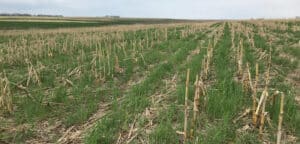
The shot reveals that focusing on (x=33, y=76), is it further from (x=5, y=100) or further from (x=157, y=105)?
(x=157, y=105)

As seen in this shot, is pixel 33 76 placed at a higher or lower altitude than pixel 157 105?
lower

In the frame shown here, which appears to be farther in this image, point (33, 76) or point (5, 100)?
point (33, 76)

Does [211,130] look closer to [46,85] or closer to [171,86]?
[171,86]

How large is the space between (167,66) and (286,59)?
371 centimetres

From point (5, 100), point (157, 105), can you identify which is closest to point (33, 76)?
point (5, 100)

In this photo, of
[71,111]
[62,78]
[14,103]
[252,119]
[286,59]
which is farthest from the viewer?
[286,59]

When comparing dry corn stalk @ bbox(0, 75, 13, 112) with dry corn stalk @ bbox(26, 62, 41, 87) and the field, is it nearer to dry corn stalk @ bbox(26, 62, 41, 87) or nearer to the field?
the field

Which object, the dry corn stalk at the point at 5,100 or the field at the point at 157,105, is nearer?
the field at the point at 157,105

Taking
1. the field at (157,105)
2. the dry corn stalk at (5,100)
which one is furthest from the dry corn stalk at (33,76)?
the dry corn stalk at (5,100)

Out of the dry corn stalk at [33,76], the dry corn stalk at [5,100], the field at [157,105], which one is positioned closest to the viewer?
the field at [157,105]

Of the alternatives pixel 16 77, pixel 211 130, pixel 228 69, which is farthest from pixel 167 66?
pixel 211 130

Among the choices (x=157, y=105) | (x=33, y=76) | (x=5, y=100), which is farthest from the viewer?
(x=33, y=76)

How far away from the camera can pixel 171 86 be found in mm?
10273

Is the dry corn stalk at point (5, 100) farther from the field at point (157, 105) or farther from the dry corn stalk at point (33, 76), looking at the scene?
the dry corn stalk at point (33, 76)
